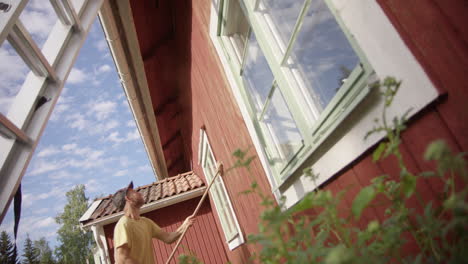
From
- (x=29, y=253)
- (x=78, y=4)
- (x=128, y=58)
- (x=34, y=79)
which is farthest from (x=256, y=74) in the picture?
(x=29, y=253)

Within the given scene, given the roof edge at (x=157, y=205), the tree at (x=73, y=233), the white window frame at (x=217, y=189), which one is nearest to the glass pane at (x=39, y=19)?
the white window frame at (x=217, y=189)

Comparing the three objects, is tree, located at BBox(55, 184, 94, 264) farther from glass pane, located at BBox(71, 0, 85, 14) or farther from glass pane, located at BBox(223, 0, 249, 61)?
glass pane, located at BBox(223, 0, 249, 61)

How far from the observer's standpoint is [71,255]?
3356 cm

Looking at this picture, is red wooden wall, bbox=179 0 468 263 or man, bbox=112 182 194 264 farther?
man, bbox=112 182 194 264

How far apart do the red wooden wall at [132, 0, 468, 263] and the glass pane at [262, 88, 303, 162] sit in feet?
1.24

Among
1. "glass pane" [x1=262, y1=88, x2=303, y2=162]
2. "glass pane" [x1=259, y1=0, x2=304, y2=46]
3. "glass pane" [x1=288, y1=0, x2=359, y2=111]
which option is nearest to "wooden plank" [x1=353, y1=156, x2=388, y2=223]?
"glass pane" [x1=288, y1=0, x2=359, y2=111]

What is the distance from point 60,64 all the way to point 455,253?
322 centimetres

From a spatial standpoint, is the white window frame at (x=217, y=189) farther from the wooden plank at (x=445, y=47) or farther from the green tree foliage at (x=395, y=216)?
the wooden plank at (x=445, y=47)

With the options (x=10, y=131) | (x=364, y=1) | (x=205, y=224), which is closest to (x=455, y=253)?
(x=364, y=1)

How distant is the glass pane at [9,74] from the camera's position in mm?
2445

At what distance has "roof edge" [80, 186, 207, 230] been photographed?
5.62m

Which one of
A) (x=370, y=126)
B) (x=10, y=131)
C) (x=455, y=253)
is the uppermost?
(x=10, y=131)

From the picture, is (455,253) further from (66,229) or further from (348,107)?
(66,229)

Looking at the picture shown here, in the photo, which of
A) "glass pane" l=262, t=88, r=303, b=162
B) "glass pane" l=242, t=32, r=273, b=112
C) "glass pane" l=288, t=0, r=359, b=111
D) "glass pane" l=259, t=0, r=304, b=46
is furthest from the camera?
"glass pane" l=242, t=32, r=273, b=112
